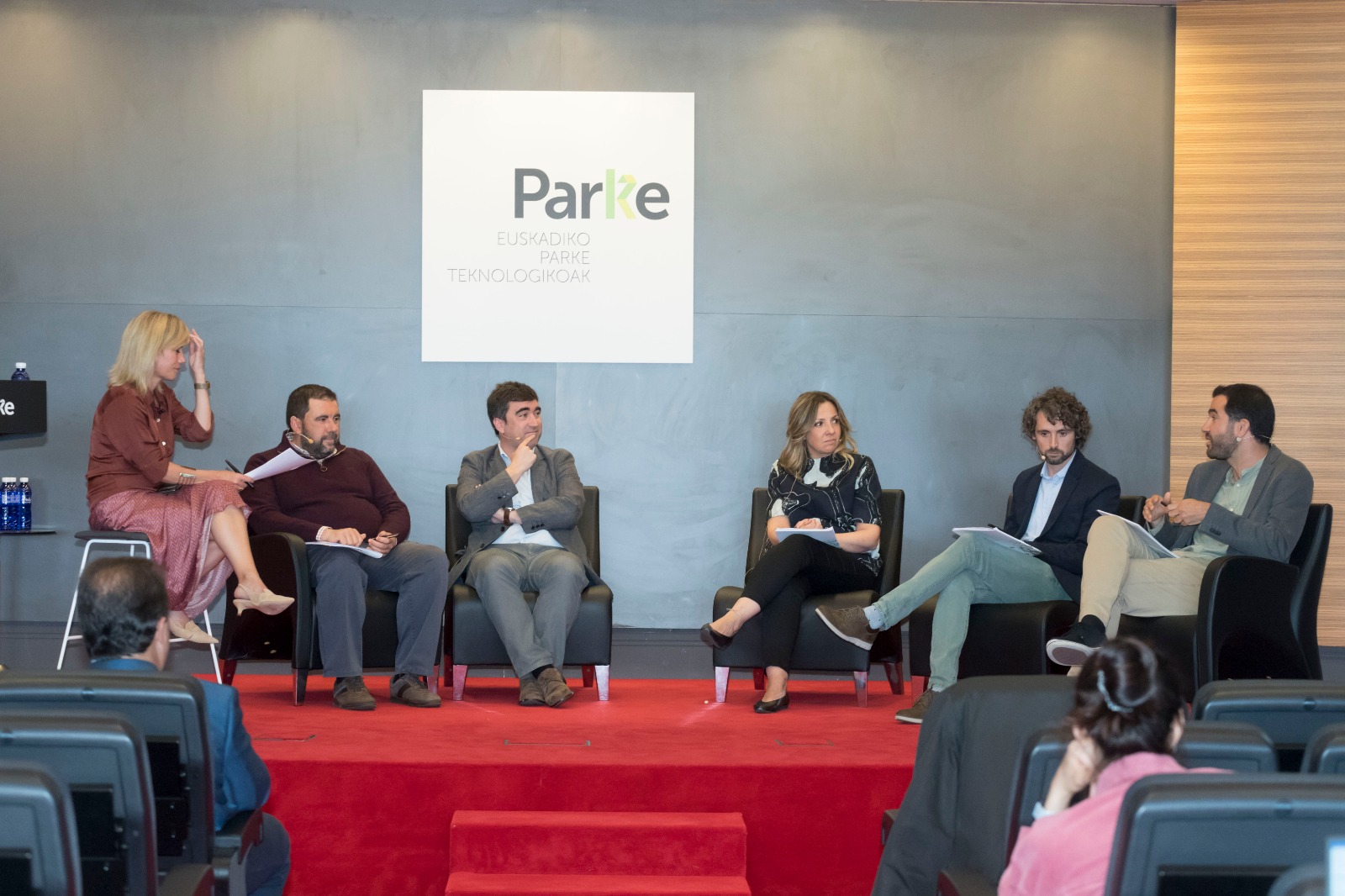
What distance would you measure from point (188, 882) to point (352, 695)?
2.46 meters

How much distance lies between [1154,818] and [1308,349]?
16.8ft

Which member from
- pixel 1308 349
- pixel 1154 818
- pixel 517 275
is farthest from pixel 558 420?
pixel 1154 818

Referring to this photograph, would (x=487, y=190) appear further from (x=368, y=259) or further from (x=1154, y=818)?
(x=1154, y=818)

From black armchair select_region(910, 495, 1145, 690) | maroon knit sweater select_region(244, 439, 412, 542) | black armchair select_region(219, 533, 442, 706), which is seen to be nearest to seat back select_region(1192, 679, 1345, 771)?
black armchair select_region(910, 495, 1145, 690)

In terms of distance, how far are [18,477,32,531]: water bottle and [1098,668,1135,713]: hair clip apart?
499 cm

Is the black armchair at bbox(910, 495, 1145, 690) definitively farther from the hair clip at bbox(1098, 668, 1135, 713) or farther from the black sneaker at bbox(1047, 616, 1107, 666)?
the hair clip at bbox(1098, 668, 1135, 713)

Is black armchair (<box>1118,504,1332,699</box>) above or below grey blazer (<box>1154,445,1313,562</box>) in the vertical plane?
below

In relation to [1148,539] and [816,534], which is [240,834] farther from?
[1148,539]

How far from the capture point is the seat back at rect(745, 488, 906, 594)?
474 cm

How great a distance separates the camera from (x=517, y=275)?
5641mm

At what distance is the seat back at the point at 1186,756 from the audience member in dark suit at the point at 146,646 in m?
1.34

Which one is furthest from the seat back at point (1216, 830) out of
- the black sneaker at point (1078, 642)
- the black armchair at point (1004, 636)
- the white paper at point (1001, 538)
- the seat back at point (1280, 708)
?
the white paper at point (1001, 538)

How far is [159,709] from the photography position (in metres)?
1.84

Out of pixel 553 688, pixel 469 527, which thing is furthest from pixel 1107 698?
pixel 469 527
